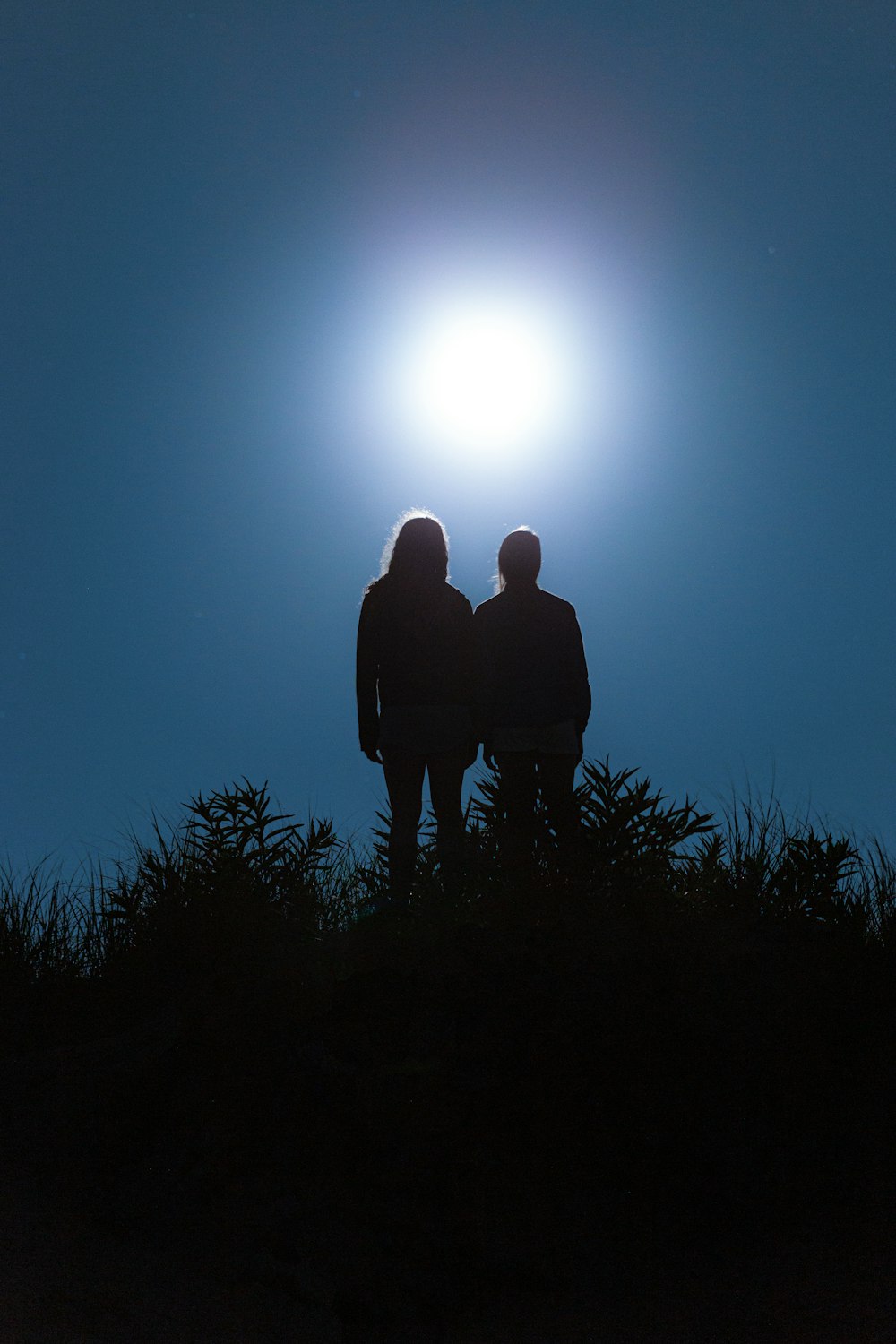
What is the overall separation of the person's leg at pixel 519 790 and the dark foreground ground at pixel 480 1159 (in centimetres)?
128

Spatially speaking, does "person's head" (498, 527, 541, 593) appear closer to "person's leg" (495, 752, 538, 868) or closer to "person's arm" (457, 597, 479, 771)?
"person's arm" (457, 597, 479, 771)

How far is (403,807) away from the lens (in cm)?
457

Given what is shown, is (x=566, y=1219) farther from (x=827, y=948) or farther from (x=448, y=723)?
(x=448, y=723)

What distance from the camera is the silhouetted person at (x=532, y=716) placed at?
15.6 ft

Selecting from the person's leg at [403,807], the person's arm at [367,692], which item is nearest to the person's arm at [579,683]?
the person's leg at [403,807]

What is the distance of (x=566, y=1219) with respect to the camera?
2.61 meters

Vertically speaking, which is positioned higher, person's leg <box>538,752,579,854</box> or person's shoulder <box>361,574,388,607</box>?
person's shoulder <box>361,574,388,607</box>

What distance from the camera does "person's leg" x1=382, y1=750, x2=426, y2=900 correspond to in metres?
4.54

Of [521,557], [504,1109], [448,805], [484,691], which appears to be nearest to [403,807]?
[448,805]

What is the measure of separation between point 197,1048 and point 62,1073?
0.53 m

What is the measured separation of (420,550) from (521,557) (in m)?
0.64

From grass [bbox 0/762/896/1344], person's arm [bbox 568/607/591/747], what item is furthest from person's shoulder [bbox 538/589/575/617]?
grass [bbox 0/762/896/1344]

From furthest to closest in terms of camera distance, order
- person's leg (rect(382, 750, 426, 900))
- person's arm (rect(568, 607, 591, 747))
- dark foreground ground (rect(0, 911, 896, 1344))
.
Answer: person's arm (rect(568, 607, 591, 747)) < person's leg (rect(382, 750, 426, 900)) < dark foreground ground (rect(0, 911, 896, 1344))

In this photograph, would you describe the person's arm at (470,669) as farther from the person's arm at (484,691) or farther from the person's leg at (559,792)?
the person's leg at (559,792)
